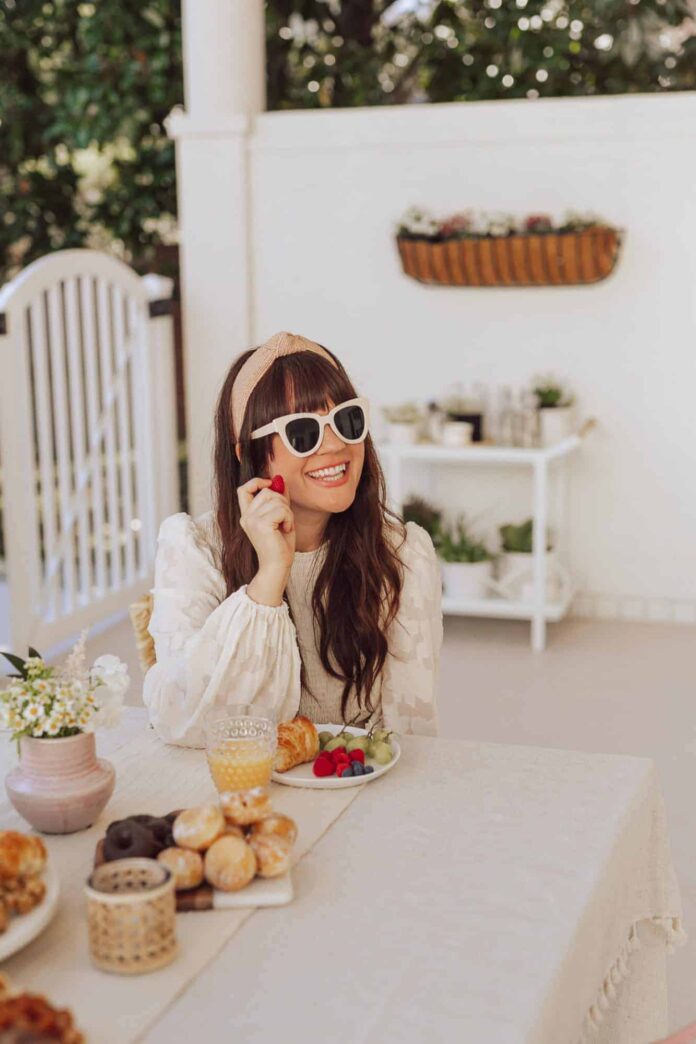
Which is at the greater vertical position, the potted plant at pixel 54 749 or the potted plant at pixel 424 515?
the potted plant at pixel 54 749

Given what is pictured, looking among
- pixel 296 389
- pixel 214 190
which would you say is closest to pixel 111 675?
pixel 296 389

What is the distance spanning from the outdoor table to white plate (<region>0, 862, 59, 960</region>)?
2 cm

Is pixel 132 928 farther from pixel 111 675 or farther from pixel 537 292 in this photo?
pixel 537 292

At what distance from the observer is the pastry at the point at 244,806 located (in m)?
1.36

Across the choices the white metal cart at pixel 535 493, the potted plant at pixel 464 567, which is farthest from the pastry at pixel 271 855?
the potted plant at pixel 464 567

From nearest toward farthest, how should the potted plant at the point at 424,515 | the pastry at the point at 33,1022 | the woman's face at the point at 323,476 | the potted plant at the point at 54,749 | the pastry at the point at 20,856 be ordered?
1. the pastry at the point at 33,1022
2. the pastry at the point at 20,856
3. the potted plant at the point at 54,749
4. the woman's face at the point at 323,476
5. the potted plant at the point at 424,515

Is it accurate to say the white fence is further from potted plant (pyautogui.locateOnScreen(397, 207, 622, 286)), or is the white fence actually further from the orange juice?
the orange juice

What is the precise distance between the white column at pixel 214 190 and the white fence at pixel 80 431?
0.13 m

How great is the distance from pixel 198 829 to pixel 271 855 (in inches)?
3.0

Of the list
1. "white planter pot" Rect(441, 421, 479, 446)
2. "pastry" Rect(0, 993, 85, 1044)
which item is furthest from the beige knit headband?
"white planter pot" Rect(441, 421, 479, 446)

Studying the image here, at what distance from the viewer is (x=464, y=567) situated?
4199mm

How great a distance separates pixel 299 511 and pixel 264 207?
2.91m

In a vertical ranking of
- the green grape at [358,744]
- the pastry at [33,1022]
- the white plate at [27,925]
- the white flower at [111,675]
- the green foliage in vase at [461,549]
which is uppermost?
the white flower at [111,675]

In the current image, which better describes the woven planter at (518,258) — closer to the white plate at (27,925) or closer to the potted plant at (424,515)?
the potted plant at (424,515)
